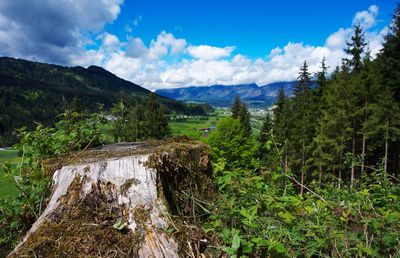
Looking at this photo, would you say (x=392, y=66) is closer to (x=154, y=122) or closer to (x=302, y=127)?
(x=302, y=127)

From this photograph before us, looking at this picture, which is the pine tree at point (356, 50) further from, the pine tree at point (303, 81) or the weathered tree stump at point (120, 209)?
the weathered tree stump at point (120, 209)

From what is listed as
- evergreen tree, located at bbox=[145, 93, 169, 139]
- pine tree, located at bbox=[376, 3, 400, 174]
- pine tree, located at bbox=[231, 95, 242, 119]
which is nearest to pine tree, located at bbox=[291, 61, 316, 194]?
pine tree, located at bbox=[376, 3, 400, 174]

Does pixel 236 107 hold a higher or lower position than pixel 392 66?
lower

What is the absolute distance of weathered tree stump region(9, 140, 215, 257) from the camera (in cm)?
232

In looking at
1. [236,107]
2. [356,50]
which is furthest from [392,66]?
[236,107]

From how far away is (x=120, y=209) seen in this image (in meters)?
2.72

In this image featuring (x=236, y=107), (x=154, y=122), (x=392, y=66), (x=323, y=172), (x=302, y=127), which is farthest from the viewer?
(x=236, y=107)

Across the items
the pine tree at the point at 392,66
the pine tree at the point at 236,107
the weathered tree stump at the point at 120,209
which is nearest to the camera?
the weathered tree stump at the point at 120,209

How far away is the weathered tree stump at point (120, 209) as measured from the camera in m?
2.32

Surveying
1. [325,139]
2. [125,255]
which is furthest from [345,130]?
[125,255]

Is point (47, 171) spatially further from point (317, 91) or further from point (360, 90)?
point (317, 91)

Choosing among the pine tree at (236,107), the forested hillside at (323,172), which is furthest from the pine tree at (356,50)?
the pine tree at (236,107)

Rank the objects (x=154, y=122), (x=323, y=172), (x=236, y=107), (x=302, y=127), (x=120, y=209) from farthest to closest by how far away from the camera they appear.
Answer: (x=236, y=107) < (x=154, y=122) < (x=302, y=127) < (x=323, y=172) < (x=120, y=209)

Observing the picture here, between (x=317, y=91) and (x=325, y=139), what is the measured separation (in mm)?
12455
